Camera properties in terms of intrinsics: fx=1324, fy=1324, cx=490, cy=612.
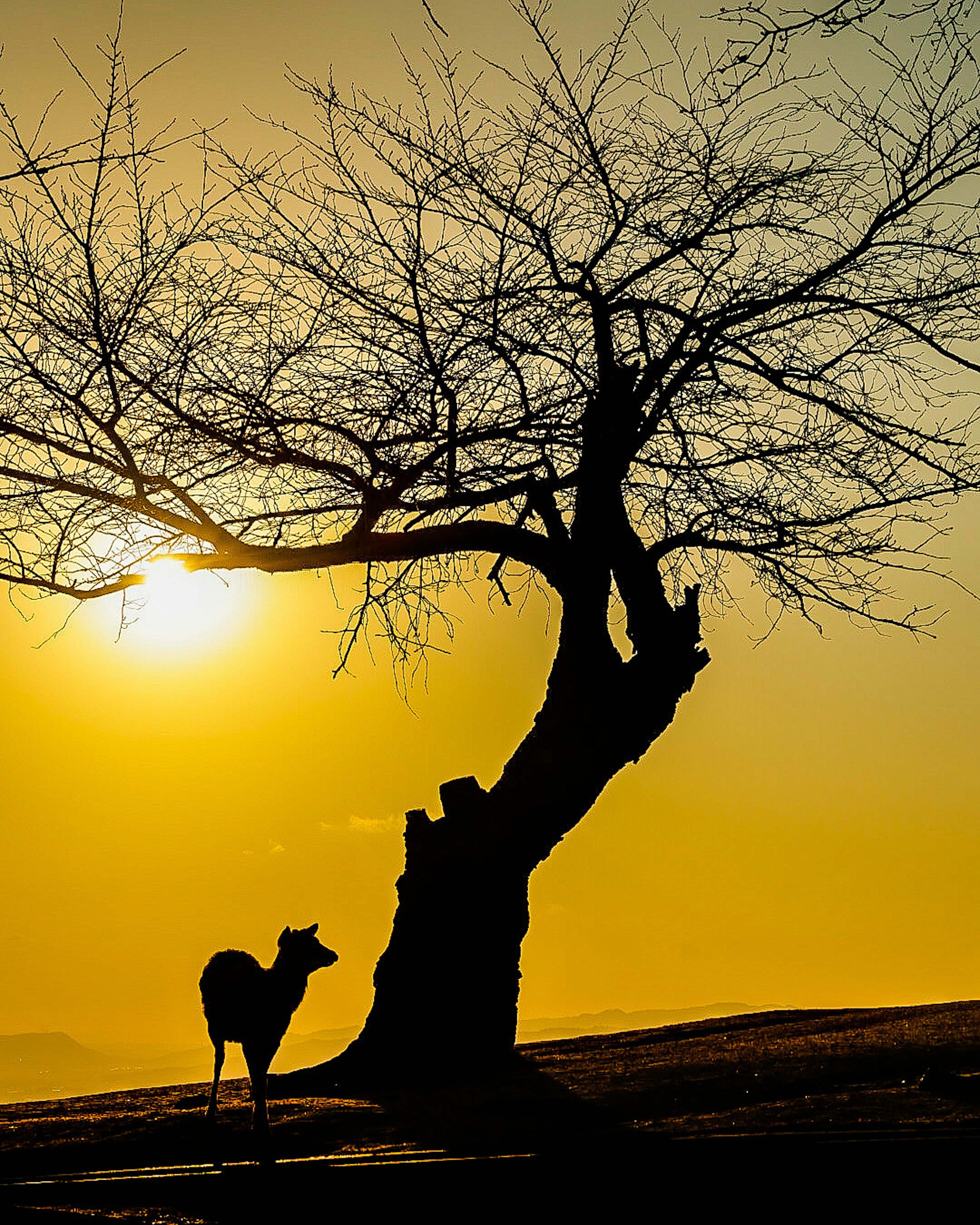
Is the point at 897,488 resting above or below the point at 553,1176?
above

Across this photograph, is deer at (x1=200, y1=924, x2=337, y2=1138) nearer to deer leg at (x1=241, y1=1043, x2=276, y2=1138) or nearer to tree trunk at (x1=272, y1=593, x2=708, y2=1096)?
deer leg at (x1=241, y1=1043, x2=276, y2=1138)

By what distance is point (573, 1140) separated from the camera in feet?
22.5

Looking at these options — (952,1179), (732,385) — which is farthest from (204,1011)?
(732,385)

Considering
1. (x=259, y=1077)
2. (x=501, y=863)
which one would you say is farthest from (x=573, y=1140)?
(x=501, y=863)

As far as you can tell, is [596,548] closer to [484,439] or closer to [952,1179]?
[484,439]

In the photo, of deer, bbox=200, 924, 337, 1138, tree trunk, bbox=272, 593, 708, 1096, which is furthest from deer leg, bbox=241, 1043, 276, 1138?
tree trunk, bbox=272, 593, 708, 1096

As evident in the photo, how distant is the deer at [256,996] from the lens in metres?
8.82

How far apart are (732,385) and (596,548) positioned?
83.7 inches

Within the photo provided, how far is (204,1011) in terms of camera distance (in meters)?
9.26

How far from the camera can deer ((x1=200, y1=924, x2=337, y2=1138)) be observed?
8820mm

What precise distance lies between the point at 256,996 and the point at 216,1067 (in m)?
0.95

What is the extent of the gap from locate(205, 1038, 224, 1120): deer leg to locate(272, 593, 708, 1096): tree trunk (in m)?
2.35

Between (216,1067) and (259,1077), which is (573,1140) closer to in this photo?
(259,1077)

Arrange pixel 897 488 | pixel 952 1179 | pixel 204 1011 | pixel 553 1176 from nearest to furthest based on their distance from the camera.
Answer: pixel 952 1179 → pixel 553 1176 → pixel 204 1011 → pixel 897 488
